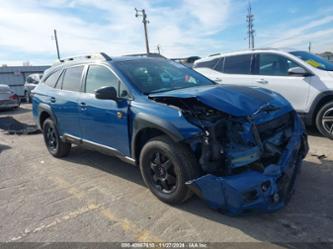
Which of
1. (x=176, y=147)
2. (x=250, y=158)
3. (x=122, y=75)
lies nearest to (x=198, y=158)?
(x=176, y=147)

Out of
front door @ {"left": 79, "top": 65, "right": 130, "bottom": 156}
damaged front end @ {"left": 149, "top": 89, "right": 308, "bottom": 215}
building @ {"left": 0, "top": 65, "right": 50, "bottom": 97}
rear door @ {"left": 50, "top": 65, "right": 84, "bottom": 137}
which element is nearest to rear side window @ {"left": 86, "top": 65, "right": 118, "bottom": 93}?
front door @ {"left": 79, "top": 65, "right": 130, "bottom": 156}

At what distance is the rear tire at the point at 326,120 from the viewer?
601 cm

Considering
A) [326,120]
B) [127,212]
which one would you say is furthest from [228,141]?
[326,120]

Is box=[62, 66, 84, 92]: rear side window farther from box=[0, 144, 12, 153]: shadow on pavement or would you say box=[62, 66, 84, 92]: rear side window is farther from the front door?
box=[0, 144, 12, 153]: shadow on pavement

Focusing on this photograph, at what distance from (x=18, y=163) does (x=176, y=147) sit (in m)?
3.96

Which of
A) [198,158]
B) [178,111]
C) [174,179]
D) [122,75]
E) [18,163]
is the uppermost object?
[122,75]

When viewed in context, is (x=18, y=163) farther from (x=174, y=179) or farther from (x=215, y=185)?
(x=215, y=185)

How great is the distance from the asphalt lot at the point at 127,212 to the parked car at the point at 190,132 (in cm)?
24

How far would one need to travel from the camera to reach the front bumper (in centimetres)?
307

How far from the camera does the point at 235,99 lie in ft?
11.9

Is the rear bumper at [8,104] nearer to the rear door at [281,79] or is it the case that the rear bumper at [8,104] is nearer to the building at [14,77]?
the rear door at [281,79]

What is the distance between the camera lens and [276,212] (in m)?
3.52

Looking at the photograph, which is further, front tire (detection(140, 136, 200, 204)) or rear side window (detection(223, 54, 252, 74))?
rear side window (detection(223, 54, 252, 74))

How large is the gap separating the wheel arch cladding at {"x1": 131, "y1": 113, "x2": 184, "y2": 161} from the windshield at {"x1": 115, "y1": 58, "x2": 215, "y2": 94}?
1.54ft
